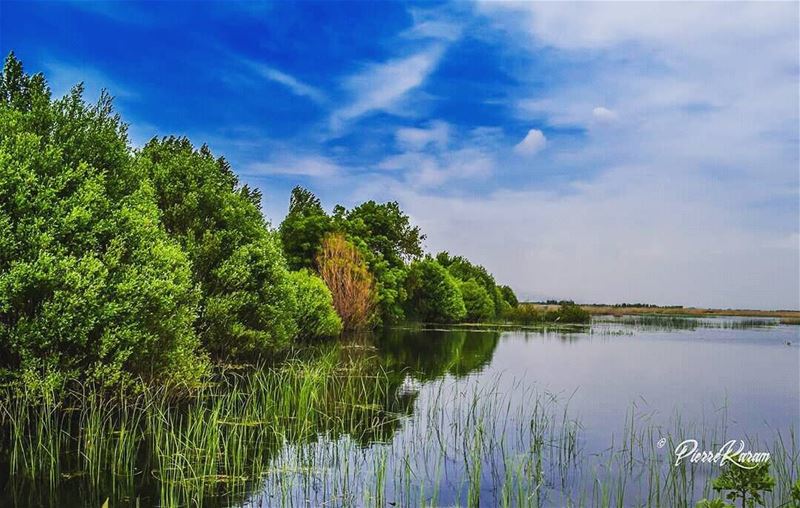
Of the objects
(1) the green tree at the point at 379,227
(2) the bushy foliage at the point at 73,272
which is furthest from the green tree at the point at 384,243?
(2) the bushy foliage at the point at 73,272

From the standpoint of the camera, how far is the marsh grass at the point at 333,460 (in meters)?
8.97

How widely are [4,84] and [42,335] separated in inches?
321

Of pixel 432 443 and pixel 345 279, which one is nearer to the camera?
pixel 432 443

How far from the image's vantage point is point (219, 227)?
24.2 metres

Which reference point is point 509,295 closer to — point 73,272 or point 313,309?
point 313,309

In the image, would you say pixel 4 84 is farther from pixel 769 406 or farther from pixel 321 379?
pixel 769 406

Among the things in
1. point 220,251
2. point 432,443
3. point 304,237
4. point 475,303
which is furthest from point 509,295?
point 432,443

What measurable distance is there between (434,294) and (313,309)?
116 ft

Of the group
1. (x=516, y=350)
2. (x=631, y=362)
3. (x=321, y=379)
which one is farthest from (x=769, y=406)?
(x=516, y=350)

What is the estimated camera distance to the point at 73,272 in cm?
1220

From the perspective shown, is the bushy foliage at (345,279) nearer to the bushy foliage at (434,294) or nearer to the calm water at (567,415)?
the calm water at (567,415)

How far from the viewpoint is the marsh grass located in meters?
8.97

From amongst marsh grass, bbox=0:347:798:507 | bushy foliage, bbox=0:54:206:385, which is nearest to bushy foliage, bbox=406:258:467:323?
bushy foliage, bbox=0:54:206:385

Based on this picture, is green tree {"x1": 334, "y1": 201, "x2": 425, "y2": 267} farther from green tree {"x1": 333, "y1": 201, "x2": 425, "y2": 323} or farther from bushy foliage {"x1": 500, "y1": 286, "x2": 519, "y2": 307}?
bushy foliage {"x1": 500, "y1": 286, "x2": 519, "y2": 307}
